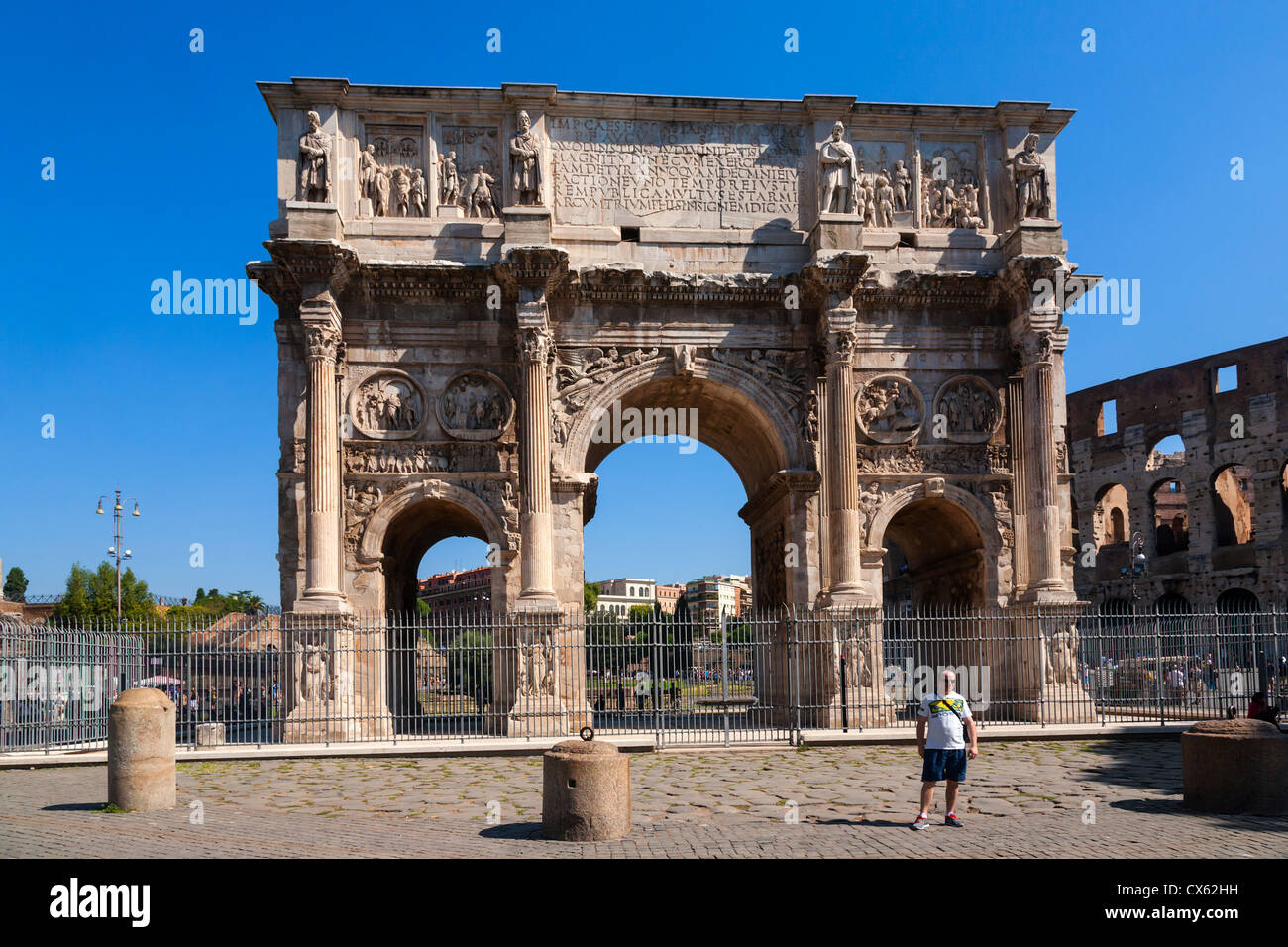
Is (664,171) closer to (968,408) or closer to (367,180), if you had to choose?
(367,180)

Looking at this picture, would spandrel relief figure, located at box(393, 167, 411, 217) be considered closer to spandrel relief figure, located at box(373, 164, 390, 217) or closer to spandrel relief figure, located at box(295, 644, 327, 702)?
spandrel relief figure, located at box(373, 164, 390, 217)

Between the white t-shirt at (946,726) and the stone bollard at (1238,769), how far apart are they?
6.75ft

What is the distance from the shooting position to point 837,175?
65.7 ft

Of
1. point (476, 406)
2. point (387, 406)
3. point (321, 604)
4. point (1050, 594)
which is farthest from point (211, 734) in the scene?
point (1050, 594)

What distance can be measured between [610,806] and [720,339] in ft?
41.0

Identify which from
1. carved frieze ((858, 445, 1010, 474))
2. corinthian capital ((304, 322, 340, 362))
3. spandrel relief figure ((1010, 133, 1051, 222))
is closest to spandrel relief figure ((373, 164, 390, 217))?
corinthian capital ((304, 322, 340, 362))

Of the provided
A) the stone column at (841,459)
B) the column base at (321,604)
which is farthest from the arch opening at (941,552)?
the column base at (321,604)

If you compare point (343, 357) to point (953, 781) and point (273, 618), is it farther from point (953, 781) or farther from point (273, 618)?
point (953, 781)

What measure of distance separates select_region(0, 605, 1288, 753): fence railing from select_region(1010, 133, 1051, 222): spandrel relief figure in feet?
22.2

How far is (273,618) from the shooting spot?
17.8m

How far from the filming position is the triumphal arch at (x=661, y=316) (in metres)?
19.1

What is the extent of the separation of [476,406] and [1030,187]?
1013 centimetres

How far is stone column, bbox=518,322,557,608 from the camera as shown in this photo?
61.0 feet

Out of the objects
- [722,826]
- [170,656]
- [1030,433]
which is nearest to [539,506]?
[170,656]
